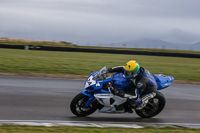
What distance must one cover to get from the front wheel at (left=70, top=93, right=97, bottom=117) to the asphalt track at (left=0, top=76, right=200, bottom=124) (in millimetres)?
148

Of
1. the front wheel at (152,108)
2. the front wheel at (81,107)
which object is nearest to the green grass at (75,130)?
the front wheel at (81,107)

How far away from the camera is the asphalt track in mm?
7527

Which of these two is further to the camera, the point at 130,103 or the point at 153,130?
the point at 130,103

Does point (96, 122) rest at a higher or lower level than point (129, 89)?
lower

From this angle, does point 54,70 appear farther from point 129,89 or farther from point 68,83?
point 129,89

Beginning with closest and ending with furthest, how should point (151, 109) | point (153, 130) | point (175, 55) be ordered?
point (153, 130)
point (151, 109)
point (175, 55)

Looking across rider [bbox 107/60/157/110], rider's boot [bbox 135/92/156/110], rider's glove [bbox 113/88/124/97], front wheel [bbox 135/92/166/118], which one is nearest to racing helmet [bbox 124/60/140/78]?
rider [bbox 107/60/157/110]

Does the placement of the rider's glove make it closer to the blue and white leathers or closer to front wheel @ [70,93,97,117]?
the blue and white leathers

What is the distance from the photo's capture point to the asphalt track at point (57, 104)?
753cm

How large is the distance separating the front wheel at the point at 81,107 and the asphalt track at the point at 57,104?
15cm

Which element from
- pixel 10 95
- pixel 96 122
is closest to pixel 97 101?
pixel 96 122

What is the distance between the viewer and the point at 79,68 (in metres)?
18.5

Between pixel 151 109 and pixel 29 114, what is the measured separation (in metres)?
3.17

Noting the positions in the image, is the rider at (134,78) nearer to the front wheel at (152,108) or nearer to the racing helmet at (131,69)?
the racing helmet at (131,69)
